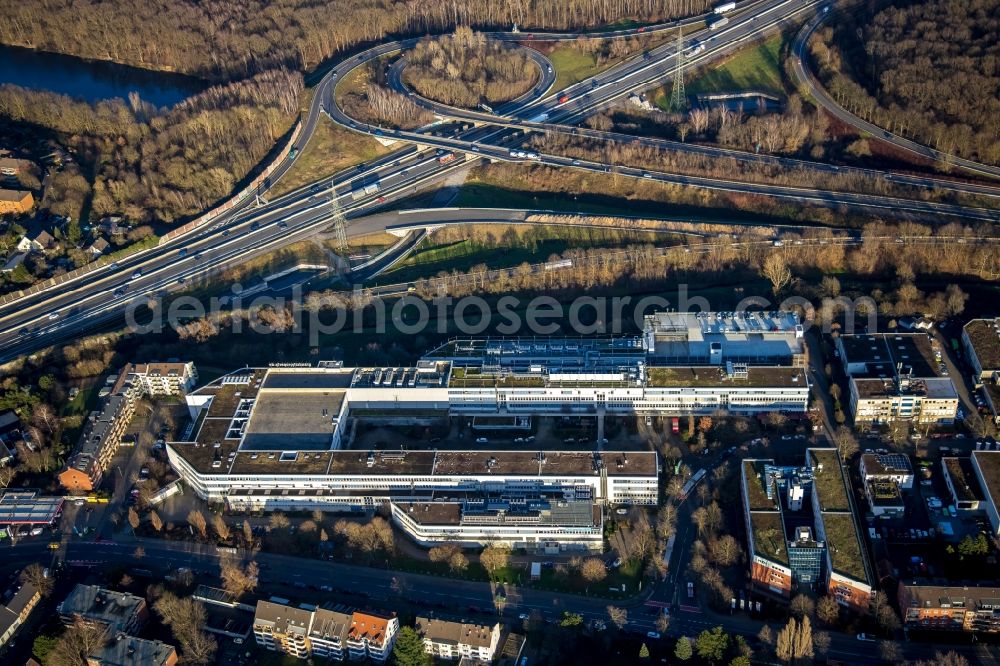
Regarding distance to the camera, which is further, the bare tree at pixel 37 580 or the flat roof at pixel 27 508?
the flat roof at pixel 27 508

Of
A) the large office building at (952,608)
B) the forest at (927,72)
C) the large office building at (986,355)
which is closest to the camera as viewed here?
the large office building at (952,608)

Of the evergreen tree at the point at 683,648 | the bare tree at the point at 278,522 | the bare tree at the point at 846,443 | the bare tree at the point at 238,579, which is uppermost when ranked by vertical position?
the bare tree at the point at 846,443

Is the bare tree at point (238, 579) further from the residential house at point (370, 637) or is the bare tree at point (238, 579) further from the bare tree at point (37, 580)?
the bare tree at point (37, 580)

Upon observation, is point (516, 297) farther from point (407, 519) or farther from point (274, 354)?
point (407, 519)

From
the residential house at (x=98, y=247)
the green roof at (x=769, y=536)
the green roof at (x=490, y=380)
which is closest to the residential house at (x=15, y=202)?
the residential house at (x=98, y=247)

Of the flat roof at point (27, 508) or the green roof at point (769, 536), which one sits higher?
the green roof at point (769, 536)

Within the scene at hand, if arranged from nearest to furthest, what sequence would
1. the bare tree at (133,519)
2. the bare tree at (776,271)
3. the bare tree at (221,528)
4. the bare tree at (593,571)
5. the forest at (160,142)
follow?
1. the bare tree at (593,571)
2. the bare tree at (221,528)
3. the bare tree at (133,519)
4. the bare tree at (776,271)
5. the forest at (160,142)

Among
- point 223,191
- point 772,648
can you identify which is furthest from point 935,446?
point 223,191
